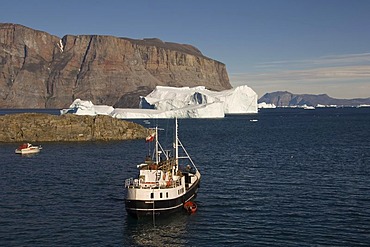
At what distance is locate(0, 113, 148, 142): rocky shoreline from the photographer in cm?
10250

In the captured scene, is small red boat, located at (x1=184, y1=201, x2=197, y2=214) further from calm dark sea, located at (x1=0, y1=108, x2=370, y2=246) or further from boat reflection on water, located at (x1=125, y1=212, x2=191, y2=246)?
calm dark sea, located at (x1=0, y1=108, x2=370, y2=246)

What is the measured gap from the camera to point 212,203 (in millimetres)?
43250

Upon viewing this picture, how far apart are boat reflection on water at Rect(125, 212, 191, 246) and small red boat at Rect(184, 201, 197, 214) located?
0.47 meters

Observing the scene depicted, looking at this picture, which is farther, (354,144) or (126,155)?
(354,144)

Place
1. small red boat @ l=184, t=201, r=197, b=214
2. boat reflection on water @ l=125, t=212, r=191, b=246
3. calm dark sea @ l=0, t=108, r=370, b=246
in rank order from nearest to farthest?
boat reflection on water @ l=125, t=212, r=191, b=246 → calm dark sea @ l=0, t=108, r=370, b=246 → small red boat @ l=184, t=201, r=197, b=214

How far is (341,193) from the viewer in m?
45.9

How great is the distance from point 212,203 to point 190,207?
380cm

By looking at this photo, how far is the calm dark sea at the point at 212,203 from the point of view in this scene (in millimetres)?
33469

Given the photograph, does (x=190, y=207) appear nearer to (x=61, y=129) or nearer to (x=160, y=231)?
(x=160, y=231)

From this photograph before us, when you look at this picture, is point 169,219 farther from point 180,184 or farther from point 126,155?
point 126,155

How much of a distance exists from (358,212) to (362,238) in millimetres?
6765

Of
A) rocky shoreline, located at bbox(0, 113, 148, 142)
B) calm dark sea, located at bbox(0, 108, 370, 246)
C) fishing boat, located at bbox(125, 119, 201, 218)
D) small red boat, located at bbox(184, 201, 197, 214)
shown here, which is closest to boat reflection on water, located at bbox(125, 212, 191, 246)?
calm dark sea, located at bbox(0, 108, 370, 246)

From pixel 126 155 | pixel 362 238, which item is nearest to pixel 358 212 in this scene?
pixel 362 238

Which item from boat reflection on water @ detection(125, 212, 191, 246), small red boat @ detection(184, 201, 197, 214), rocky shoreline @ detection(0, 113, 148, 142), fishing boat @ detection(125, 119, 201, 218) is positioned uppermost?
rocky shoreline @ detection(0, 113, 148, 142)
